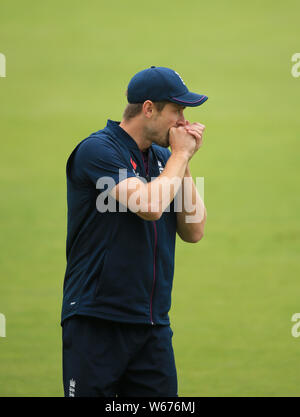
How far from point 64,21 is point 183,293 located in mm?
10732

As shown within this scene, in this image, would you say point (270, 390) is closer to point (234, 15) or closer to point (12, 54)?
point (12, 54)

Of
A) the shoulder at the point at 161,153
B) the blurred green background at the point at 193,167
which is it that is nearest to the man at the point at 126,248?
the shoulder at the point at 161,153

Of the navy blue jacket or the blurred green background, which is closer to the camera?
the navy blue jacket

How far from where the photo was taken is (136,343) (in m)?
3.29

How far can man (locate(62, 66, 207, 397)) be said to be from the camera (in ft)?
10.5

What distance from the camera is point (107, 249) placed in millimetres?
3229

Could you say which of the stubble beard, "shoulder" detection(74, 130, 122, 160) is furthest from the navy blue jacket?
the stubble beard

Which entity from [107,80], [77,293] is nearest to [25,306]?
[77,293]

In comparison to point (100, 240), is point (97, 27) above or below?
above

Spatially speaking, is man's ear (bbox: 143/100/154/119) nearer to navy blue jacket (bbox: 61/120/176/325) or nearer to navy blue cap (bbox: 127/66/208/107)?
navy blue cap (bbox: 127/66/208/107)

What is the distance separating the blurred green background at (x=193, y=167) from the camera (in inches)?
235

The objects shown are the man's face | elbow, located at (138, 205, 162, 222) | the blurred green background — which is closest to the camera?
elbow, located at (138, 205, 162, 222)

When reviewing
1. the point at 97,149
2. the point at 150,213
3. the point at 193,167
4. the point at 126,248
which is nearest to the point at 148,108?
the point at 97,149

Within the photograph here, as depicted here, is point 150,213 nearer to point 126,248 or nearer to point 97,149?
point 126,248
